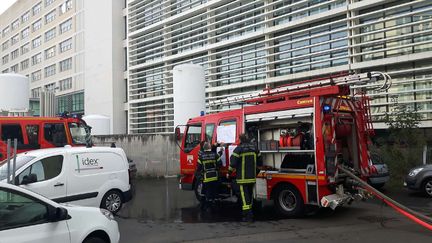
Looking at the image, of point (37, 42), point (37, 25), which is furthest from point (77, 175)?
point (37, 25)

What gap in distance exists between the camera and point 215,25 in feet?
85.7

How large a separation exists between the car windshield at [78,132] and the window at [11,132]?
57.4 inches

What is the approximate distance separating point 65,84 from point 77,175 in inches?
1686

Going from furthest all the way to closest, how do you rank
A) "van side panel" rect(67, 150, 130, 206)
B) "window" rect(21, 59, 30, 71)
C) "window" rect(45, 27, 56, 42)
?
"window" rect(21, 59, 30, 71) < "window" rect(45, 27, 56, 42) < "van side panel" rect(67, 150, 130, 206)

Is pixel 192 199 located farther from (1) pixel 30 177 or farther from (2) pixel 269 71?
(2) pixel 269 71

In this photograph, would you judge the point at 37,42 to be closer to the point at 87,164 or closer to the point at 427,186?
the point at 87,164

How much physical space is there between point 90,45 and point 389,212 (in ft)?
117

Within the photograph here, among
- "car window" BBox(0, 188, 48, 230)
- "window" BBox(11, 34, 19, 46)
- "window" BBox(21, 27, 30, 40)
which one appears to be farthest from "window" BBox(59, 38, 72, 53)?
"car window" BBox(0, 188, 48, 230)

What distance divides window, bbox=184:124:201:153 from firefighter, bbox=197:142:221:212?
1466 mm

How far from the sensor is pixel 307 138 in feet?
31.8

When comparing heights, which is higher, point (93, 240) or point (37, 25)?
point (37, 25)

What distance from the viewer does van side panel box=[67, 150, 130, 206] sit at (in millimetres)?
9414

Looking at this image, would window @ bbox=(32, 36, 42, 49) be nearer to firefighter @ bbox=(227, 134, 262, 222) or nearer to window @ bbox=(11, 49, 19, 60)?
window @ bbox=(11, 49, 19, 60)

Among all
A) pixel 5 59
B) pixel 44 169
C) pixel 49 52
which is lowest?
pixel 44 169
